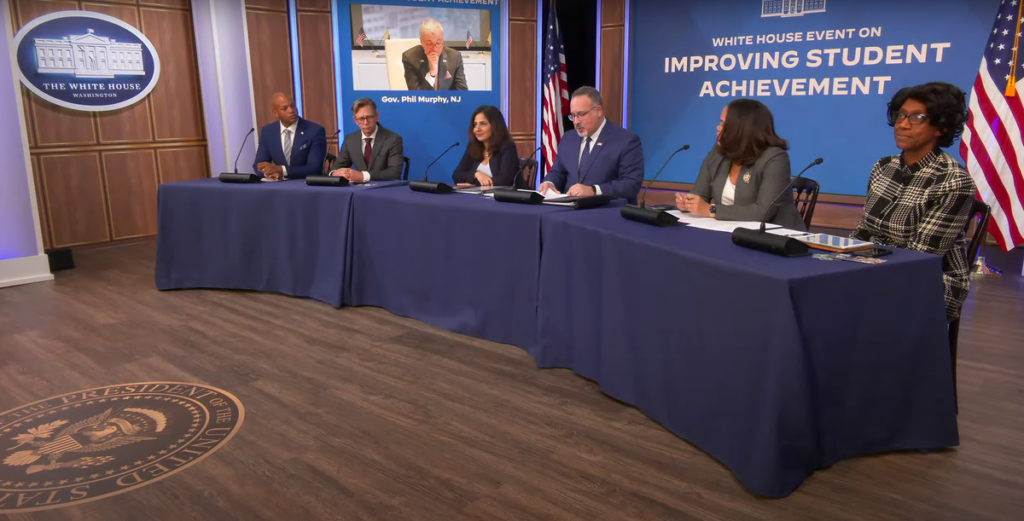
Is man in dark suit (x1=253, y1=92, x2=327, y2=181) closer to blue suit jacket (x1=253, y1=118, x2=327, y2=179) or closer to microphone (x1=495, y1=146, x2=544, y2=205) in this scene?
blue suit jacket (x1=253, y1=118, x2=327, y2=179)

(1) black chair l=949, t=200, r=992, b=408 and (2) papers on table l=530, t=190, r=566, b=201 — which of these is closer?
(1) black chair l=949, t=200, r=992, b=408

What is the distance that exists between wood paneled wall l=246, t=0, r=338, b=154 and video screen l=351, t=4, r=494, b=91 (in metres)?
0.27

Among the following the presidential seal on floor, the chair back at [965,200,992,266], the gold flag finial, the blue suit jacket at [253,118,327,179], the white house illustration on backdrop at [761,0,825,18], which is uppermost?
the white house illustration on backdrop at [761,0,825,18]

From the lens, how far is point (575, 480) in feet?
6.88

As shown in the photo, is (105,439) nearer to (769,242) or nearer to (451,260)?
(451,260)

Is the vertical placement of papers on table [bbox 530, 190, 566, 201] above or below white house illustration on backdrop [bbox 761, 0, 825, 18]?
below

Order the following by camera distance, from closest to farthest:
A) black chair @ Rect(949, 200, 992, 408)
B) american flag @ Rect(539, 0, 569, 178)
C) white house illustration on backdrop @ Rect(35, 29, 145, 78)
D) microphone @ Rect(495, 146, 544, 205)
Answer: black chair @ Rect(949, 200, 992, 408), microphone @ Rect(495, 146, 544, 205), white house illustration on backdrop @ Rect(35, 29, 145, 78), american flag @ Rect(539, 0, 569, 178)

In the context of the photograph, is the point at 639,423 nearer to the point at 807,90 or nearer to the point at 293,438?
the point at 293,438

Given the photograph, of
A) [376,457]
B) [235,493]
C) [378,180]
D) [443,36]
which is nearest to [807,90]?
[443,36]

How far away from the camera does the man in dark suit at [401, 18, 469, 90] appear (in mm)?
6727

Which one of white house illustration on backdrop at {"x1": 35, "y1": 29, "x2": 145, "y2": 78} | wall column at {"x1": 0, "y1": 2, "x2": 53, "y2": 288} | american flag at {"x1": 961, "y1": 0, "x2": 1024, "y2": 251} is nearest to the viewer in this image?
wall column at {"x1": 0, "y1": 2, "x2": 53, "y2": 288}

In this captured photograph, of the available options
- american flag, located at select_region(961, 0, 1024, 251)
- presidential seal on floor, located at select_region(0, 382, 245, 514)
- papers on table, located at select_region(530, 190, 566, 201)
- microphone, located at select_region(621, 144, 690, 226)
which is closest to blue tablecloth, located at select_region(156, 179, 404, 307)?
papers on table, located at select_region(530, 190, 566, 201)

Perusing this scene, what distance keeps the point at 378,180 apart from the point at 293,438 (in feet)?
8.22

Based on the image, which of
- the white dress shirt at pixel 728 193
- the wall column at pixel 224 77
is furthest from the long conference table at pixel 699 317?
the wall column at pixel 224 77
